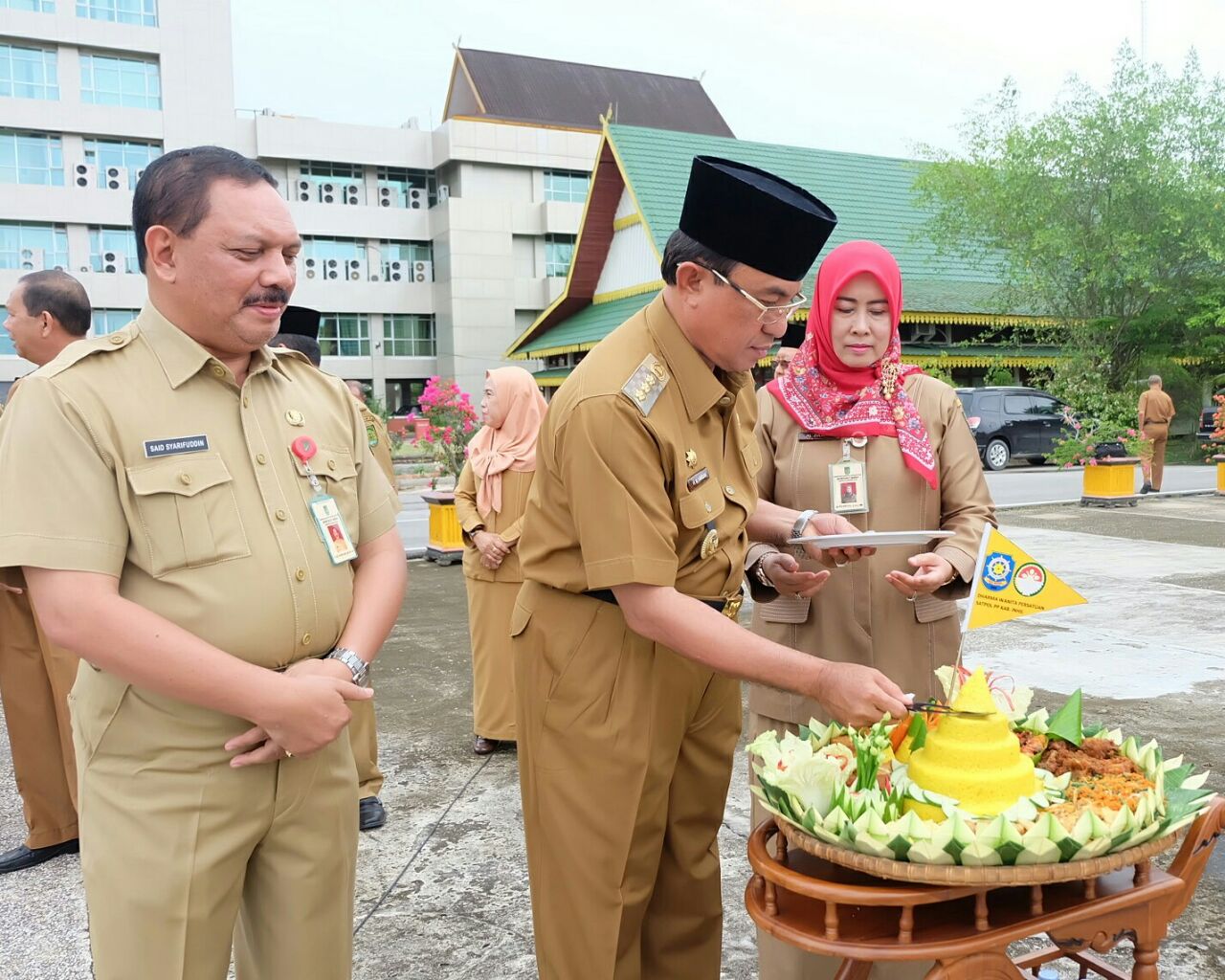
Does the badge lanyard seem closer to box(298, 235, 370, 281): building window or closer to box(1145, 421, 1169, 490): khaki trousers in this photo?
box(1145, 421, 1169, 490): khaki trousers

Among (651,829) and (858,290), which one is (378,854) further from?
(858,290)

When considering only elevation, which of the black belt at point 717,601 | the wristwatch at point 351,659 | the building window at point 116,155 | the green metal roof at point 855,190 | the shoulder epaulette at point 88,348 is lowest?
the wristwatch at point 351,659

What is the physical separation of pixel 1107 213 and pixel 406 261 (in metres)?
23.6

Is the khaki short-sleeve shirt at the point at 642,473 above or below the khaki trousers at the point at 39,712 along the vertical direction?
above

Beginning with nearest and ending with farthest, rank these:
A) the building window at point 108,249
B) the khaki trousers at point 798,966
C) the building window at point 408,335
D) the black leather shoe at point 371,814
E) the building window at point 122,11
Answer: the khaki trousers at point 798,966
the black leather shoe at point 371,814
the building window at point 122,11
the building window at point 108,249
the building window at point 408,335

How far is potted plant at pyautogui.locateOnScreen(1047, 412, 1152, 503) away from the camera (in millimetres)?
12703

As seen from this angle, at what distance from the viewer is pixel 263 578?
1.66 m

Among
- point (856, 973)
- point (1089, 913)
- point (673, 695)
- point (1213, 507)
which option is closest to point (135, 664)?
point (673, 695)

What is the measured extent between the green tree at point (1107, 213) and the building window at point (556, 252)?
16.9m

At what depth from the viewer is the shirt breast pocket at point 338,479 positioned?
1799 millimetres

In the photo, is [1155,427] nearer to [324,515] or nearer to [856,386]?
[856,386]

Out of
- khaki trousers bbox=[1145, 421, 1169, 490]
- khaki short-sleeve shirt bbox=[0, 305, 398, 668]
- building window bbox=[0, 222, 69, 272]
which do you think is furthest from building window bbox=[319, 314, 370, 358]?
khaki short-sleeve shirt bbox=[0, 305, 398, 668]

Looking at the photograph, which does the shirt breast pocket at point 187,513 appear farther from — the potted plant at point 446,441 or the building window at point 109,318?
the building window at point 109,318

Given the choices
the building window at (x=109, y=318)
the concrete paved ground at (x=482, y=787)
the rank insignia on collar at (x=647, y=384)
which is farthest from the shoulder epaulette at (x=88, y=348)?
the building window at (x=109, y=318)
